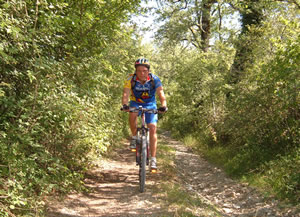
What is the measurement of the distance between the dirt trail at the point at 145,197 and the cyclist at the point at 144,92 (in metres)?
0.90

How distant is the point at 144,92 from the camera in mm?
5473

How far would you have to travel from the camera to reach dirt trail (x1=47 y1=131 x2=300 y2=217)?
167 inches

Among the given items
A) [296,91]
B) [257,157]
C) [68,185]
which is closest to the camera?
[68,185]

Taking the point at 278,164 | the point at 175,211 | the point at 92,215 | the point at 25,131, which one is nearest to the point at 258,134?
the point at 278,164

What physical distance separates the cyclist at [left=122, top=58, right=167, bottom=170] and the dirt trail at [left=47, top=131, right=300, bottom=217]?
900mm

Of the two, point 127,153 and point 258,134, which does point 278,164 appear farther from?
point 127,153

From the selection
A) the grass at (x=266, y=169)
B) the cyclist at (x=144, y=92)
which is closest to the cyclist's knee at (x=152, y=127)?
the cyclist at (x=144, y=92)

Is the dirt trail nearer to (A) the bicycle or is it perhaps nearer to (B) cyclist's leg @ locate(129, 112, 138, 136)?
(A) the bicycle

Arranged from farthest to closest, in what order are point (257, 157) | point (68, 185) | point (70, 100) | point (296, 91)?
point (257, 157), point (296, 91), point (68, 185), point (70, 100)

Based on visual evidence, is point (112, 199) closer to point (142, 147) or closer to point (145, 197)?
point (145, 197)

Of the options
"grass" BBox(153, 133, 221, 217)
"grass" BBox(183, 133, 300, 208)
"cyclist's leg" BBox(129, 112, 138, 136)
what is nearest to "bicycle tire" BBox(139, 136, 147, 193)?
"grass" BBox(153, 133, 221, 217)

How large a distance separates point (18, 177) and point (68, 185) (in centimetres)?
160

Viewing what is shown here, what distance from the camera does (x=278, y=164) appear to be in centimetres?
604

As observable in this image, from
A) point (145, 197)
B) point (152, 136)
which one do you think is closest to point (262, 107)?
point (152, 136)
